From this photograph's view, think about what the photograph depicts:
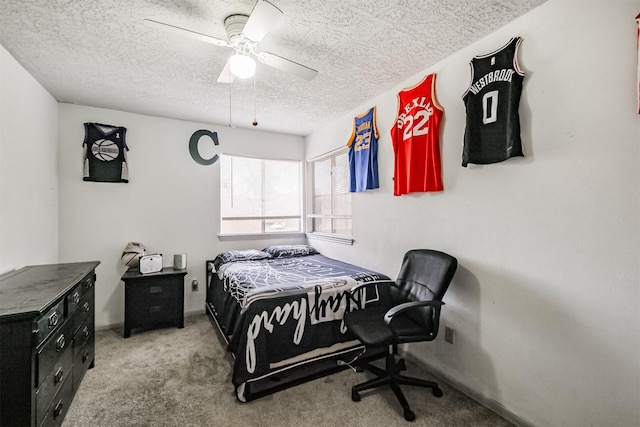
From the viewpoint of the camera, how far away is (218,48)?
6.88 feet

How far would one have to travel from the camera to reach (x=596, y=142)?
1474mm

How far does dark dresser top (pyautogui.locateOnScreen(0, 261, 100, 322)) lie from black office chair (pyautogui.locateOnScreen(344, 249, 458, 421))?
186cm

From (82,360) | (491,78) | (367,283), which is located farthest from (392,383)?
(82,360)

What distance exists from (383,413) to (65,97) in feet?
13.9

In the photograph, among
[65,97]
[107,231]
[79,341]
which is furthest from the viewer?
[107,231]

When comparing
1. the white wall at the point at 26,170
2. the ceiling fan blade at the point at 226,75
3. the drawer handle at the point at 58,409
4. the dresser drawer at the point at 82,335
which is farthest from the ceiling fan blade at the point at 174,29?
the drawer handle at the point at 58,409

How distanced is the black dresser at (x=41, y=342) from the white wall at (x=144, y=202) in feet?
3.55

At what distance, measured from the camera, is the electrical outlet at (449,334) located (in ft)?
7.30

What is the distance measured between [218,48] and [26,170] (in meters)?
1.98

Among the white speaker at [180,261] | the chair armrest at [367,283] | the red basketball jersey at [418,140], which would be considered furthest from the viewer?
the white speaker at [180,261]

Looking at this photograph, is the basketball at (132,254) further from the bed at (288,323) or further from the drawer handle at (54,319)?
the drawer handle at (54,319)

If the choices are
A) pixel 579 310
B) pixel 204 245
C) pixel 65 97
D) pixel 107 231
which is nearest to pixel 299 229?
pixel 204 245

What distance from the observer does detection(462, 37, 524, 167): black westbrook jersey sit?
1764 millimetres

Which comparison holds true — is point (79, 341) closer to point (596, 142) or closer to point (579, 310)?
point (579, 310)
